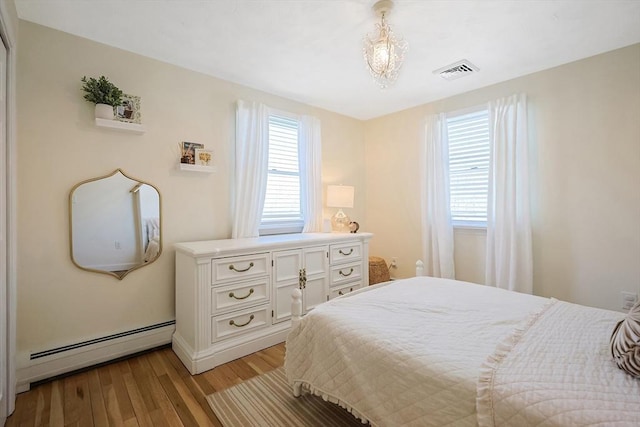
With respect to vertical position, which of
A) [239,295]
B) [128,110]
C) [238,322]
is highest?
[128,110]

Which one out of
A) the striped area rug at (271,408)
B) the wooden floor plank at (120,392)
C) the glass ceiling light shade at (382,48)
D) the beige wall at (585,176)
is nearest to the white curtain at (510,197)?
the beige wall at (585,176)

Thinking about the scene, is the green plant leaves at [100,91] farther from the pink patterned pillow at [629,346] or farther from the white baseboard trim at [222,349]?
the pink patterned pillow at [629,346]

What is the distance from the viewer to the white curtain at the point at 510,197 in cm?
273

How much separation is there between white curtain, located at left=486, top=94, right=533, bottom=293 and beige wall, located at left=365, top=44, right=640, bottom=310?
11 centimetres

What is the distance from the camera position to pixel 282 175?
3258 mm

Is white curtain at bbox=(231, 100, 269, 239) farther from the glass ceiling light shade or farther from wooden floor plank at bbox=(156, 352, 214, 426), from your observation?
the glass ceiling light shade

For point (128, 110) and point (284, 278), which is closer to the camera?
point (128, 110)

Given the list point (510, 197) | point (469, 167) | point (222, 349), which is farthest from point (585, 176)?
point (222, 349)

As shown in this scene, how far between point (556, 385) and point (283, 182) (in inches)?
111

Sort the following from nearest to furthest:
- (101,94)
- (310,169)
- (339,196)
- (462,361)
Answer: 1. (462,361)
2. (101,94)
3. (310,169)
4. (339,196)

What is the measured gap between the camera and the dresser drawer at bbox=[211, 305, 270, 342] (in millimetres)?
2128

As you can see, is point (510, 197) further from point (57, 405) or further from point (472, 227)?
point (57, 405)

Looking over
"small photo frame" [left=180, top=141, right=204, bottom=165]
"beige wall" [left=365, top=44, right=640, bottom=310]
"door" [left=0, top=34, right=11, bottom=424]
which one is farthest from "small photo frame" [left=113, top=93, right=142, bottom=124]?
"beige wall" [left=365, top=44, right=640, bottom=310]

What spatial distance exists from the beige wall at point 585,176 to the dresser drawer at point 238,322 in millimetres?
2377
